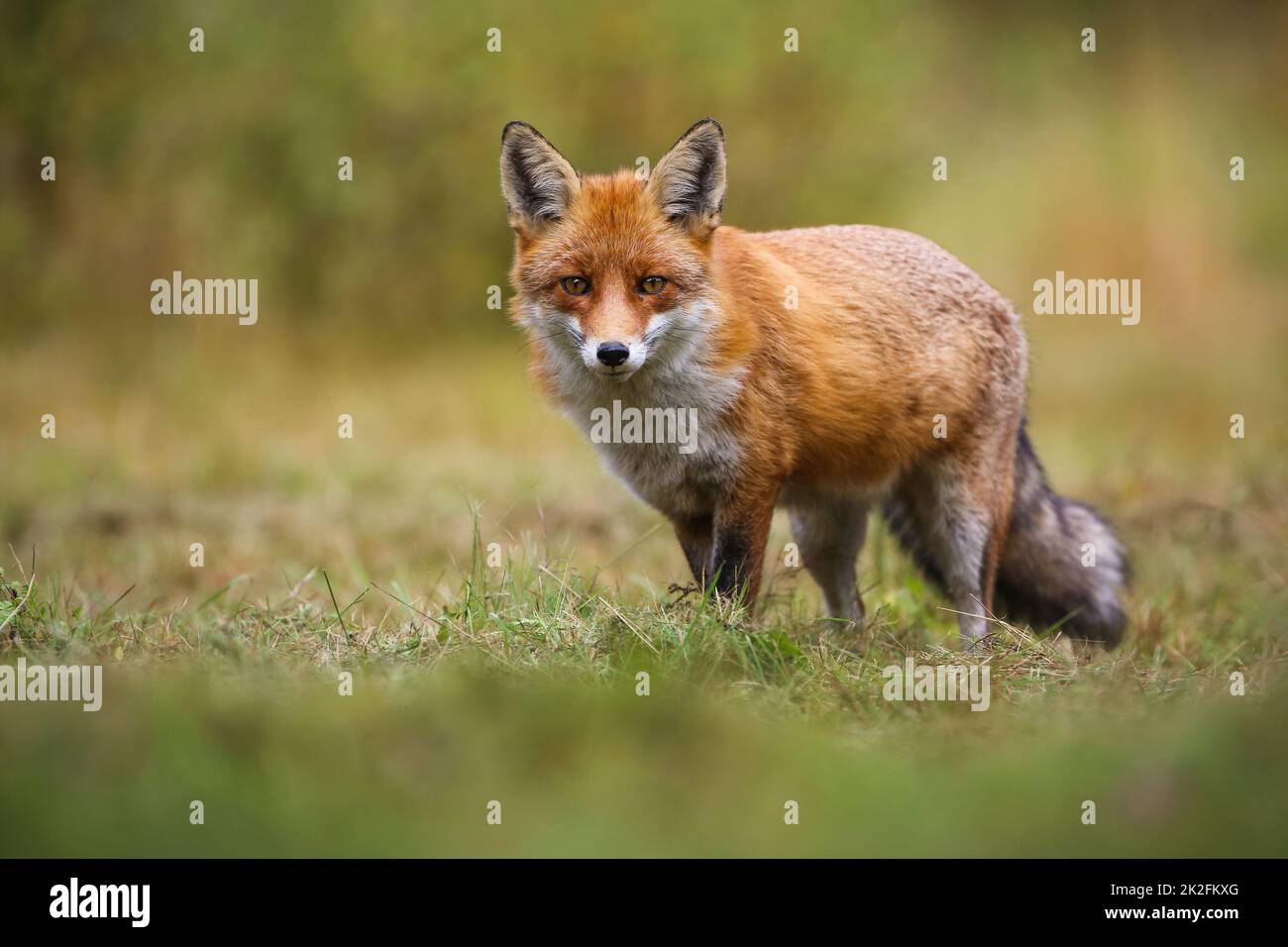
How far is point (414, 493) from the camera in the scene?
9.85 metres

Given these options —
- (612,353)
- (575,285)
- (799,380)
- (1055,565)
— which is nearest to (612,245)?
(575,285)

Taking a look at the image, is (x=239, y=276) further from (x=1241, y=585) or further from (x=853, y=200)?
(x=1241, y=585)

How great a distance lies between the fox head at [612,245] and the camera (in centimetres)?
492

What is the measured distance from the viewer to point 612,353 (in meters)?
4.64

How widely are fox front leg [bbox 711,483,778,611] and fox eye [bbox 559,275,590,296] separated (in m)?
1.05

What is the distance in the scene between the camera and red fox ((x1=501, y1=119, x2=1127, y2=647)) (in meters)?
5.05

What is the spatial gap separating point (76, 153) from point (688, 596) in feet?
34.6

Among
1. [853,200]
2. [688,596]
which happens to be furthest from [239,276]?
[688,596]

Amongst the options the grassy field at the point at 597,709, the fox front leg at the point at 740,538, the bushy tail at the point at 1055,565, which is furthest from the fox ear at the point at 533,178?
the bushy tail at the point at 1055,565

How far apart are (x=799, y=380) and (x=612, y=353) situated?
110 cm

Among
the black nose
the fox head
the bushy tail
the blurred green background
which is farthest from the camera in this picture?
the bushy tail

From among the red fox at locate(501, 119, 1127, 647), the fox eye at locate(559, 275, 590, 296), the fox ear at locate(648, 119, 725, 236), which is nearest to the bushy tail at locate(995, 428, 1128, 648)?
the red fox at locate(501, 119, 1127, 647)

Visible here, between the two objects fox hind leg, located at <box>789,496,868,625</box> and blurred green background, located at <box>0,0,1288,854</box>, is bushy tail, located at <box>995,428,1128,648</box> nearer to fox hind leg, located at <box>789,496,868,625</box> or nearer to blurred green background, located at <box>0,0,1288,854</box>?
blurred green background, located at <box>0,0,1288,854</box>

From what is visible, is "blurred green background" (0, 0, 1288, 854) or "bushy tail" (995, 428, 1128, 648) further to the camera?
"bushy tail" (995, 428, 1128, 648)
